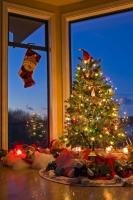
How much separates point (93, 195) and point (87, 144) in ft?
7.00

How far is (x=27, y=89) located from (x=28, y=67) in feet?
1.29

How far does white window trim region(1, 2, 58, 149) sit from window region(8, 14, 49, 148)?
0.12 meters

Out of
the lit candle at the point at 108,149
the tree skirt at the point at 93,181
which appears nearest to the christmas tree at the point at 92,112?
the lit candle at the point at 108,149

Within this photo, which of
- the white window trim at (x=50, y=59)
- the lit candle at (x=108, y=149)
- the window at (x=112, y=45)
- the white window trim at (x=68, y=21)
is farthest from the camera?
the window at (x=112, y=45)

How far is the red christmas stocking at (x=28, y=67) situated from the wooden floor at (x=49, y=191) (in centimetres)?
245

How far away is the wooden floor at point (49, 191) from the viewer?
11.1 ft

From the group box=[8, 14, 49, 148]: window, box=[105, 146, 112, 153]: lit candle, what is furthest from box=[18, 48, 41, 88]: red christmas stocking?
box=[105, 146, 112, 153]: lit candle

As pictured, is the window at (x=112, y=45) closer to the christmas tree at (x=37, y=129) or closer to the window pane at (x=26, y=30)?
the window pane at (x=26, y=30)

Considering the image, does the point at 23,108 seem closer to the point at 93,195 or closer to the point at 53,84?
the point at 53,84

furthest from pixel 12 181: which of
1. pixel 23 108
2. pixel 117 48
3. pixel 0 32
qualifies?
pixel 117 48

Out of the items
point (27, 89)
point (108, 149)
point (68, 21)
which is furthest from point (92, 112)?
point (68, 21)

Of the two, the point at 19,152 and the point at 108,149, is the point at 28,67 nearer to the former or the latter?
the point at 19,152

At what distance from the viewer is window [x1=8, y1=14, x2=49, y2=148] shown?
6.22m

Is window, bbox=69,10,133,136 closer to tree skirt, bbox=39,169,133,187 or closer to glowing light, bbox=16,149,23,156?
glowing light, bbox=16,149,23,156
